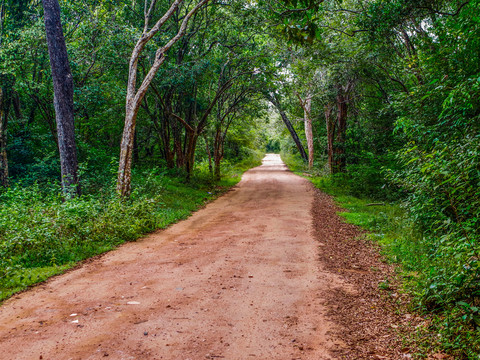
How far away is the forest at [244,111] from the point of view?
4711 mm

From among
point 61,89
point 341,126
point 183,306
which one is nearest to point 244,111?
point 341,126

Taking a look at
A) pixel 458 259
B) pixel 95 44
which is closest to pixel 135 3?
pixel 95 44

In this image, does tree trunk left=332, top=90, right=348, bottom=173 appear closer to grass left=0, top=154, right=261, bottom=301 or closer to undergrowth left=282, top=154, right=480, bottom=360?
undergrowth left=282, top=154, right=480, bottom=360

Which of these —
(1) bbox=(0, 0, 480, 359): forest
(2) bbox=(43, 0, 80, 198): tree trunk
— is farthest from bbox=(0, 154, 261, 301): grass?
(2) bbox=(43, 0, 80, 198): tree trunk

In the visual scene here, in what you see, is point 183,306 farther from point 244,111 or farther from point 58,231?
point 244,111

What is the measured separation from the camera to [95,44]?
44.6 feet

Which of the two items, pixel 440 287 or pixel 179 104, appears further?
pixel 179 104

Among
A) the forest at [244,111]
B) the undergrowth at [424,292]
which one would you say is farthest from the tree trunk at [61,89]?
the undergrowth at [424,292]

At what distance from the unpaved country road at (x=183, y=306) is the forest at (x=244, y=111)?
98cm

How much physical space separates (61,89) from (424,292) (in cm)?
1031

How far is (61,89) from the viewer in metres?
9.53

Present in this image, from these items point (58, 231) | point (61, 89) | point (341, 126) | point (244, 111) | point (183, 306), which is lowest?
point (183, 306)

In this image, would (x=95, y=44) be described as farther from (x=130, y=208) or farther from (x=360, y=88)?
(x=360, y=88)

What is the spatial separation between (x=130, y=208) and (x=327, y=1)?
1145cm
